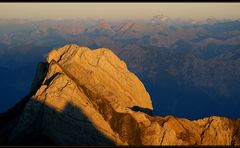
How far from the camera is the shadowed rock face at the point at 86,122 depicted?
211ft

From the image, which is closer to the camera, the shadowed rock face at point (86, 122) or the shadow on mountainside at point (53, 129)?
the shadow on mountainside at point (53, 129)

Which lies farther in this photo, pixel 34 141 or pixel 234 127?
pixel 234 127

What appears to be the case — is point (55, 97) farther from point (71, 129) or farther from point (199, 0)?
point (199, 0)

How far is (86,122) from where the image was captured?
67.0 meters

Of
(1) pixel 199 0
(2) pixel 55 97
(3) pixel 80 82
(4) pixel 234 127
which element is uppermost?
(1) pixel 199 0

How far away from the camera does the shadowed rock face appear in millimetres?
64375

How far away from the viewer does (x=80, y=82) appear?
90.6 meters

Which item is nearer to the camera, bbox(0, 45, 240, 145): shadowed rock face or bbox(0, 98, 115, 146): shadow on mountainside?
bbox(0, 98, 115, 146): shadow on mountainside

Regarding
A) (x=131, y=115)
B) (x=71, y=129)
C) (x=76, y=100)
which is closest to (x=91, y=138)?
(x=71, y=129)

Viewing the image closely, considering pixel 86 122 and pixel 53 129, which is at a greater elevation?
pixel 53 129

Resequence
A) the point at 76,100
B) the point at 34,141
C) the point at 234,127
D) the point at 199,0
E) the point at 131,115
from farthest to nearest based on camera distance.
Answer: the point at 234,127, the point at 131,115, the point at 76,100, the point at 34,141, the point at 199,0

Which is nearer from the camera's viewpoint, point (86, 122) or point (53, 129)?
point (53, 129)

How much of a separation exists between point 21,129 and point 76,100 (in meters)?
9.83

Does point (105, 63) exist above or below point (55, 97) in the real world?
below
